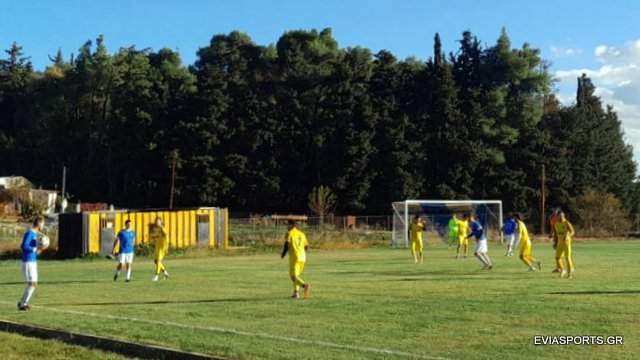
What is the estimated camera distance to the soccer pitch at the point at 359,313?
36.4ft

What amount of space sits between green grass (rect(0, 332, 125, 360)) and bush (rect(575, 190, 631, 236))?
6470 centimetres

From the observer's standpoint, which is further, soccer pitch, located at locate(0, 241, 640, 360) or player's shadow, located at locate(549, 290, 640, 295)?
player's shadow, located at locate(549, 290, 640, 295)

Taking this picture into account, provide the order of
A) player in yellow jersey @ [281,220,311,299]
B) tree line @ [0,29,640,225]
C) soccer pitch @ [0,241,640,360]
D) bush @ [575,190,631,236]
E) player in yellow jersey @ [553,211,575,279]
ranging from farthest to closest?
tree line @ [0,29,640,225]
bush @ [575,190,631,236]
player in yellow jersey @ [553,211,575,279]
player in yellow jersey @ [281,220,311,299]
soccer pitch @ [0,241,640,360]

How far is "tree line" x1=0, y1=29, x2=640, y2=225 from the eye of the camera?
80.4 metres

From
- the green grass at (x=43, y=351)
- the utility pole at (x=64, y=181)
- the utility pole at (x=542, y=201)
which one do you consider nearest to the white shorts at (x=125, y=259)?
the green grass at (x=43, y=351)

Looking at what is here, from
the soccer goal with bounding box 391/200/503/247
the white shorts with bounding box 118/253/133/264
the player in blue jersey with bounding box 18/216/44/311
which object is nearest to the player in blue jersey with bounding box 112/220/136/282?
the white shorts with bounding box 118/253/133/264

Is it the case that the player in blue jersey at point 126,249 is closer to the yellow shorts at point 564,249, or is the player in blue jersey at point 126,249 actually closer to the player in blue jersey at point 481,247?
the player in blue jersey at point 481,247

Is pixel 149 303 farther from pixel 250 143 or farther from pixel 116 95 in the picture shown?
pixel 116 95

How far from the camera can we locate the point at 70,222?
141 ft

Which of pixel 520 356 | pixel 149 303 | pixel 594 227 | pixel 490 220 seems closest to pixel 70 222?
pixel 149 303

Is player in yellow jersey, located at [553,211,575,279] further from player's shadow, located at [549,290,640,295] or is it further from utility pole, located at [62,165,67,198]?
utility pole, located at [62,165,67,198]

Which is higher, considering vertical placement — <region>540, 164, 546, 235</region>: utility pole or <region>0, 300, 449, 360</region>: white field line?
<region>540, 164, 546, 235</region>: utility pole

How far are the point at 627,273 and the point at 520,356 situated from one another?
14902 mm

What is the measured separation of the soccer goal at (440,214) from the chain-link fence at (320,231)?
1577 millimetres
